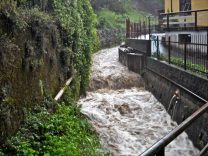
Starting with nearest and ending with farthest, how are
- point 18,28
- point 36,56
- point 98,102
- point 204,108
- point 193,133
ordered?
1. point 204,108
2. point 18,28
3. point 36,56
4. point 193,133
5. point 98,102

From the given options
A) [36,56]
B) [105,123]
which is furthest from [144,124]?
[36,56]

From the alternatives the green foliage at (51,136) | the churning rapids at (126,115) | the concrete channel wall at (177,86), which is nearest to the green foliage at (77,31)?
the churning rapids at (126,115)

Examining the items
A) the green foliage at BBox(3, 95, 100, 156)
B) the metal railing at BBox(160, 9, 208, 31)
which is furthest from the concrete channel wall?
the green foliage at BBox(3, 95, 100, 156)

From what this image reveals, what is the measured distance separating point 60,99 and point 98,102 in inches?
199

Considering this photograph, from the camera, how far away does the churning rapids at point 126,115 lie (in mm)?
10602

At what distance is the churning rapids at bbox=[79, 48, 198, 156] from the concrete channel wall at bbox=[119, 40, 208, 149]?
1.24 feet

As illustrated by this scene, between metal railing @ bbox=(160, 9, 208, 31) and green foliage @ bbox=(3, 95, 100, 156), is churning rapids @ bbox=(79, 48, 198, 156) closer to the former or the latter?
green foliage @ bbox=(3, 95, 100, 156)

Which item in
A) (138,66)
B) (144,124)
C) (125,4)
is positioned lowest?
(144,124)

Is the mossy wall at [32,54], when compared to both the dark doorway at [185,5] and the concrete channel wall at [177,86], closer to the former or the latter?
the concrete channel wall at [177,86]

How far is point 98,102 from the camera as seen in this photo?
1584cm

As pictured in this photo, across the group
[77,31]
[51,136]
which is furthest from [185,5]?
[51,136]

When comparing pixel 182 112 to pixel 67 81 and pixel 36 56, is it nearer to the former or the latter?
pixel 67 81

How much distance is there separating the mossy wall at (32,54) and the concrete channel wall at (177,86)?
3579mm

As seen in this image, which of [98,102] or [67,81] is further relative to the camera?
[98,102]
